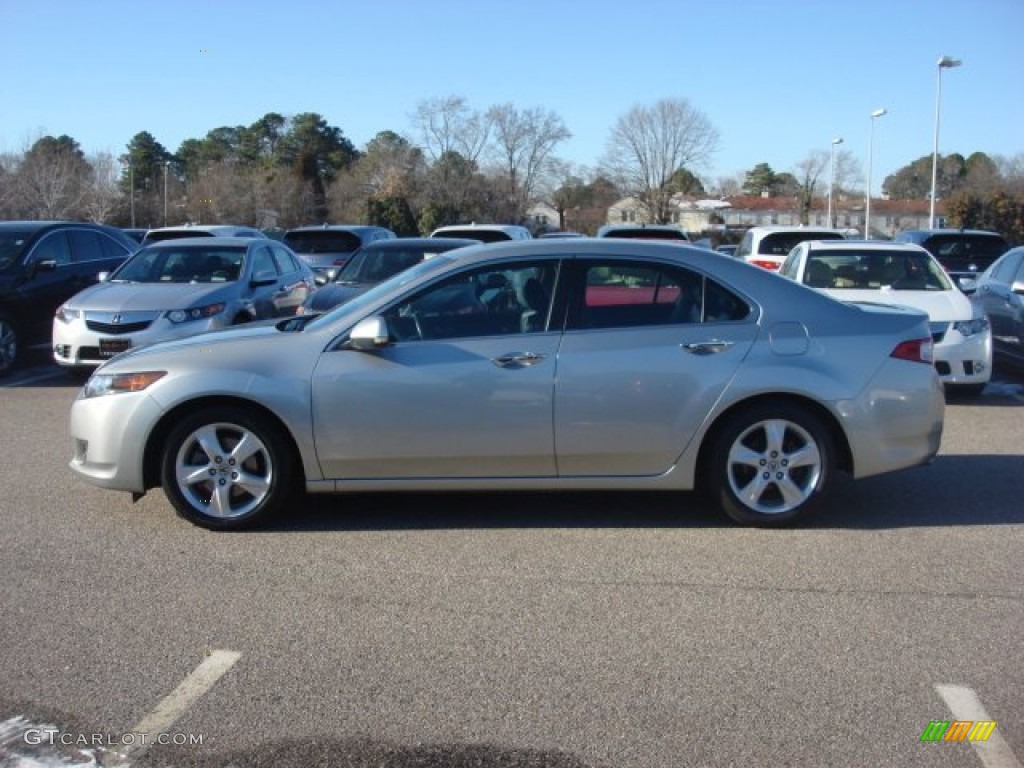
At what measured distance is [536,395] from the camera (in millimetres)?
5391

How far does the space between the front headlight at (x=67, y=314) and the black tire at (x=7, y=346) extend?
1.35m

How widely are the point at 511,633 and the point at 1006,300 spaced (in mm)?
9431

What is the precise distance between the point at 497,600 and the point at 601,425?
125 cm

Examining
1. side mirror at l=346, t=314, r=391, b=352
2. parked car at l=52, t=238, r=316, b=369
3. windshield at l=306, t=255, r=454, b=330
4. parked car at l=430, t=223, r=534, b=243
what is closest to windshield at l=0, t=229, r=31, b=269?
parked car at l=52, t=238, r=316, b=369

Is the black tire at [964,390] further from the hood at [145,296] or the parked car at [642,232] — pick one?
the hood at [145,296]

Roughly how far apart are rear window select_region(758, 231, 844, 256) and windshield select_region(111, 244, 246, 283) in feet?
28.1

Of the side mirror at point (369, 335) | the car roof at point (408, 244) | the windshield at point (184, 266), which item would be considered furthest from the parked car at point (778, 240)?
the side mirror at point (369, 335)

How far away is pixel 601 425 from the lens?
542 cm

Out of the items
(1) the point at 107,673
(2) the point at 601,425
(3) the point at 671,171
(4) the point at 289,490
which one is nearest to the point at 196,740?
(1) the point at 107,673

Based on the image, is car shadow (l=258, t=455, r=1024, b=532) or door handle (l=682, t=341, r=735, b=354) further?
car shadow (l=258, t=455, r=1024, b=532)

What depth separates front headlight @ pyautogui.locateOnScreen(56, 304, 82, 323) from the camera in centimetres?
1038

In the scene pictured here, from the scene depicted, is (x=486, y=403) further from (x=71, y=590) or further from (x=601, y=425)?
(x=71, y=590)

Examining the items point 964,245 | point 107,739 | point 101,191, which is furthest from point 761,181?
point 107,739

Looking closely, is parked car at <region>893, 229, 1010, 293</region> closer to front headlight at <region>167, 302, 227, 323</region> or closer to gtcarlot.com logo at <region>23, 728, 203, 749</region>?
front headlight at <region>167, 302, 227, 323</region>
